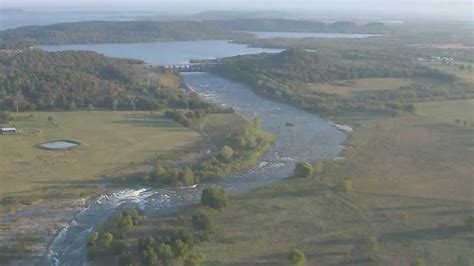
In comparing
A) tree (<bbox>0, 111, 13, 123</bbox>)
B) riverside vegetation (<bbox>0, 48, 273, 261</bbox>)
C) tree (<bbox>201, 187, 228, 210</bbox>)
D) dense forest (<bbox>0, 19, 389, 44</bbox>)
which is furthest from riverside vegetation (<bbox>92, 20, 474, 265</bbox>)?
dense forest (<bbox>0, 19, 389, 44</bbox>)

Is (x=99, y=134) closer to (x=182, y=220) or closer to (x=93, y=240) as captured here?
(x=182, y=220)

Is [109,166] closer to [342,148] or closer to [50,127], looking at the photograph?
[50,127]

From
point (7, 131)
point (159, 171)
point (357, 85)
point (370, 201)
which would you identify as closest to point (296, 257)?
point (370, 201)

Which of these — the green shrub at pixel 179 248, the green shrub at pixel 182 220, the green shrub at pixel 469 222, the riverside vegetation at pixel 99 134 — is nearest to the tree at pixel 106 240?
the riverside vegetation at pixel 99 134

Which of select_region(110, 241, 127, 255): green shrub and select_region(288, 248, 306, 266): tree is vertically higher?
select_region(288, 248, 306, 266): tree

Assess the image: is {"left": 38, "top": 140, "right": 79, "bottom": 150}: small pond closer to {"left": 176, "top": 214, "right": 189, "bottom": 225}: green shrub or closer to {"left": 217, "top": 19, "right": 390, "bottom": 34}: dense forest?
{"left": 176, "top": 214, "right": 189, "bottom": 225}: green shrub
